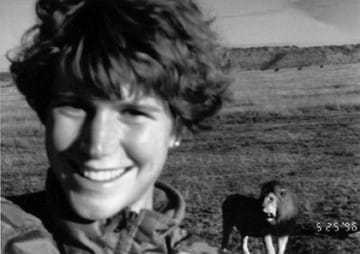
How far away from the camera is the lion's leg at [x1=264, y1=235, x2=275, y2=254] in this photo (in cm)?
207

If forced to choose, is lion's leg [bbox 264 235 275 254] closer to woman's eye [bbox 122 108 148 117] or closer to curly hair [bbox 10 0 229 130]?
curly hair [bbox 10 0 229 130]

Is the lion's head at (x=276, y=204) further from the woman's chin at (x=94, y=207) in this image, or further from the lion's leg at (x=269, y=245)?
the woman's chin at (x=94, y=207)

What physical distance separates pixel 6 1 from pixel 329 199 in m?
1.64

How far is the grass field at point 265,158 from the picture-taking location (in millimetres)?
2453

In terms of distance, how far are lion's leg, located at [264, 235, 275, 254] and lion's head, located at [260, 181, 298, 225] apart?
5cm

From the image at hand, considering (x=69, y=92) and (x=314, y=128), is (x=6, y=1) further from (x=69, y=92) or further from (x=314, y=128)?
(x=314, y=128)

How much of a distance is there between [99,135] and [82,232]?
10 centimetres

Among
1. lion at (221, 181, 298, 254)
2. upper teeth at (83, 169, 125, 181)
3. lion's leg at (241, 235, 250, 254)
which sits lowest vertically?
lion's leg at (241, 235, 250, 254)

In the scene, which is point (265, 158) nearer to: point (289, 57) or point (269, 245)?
point (269, 245)

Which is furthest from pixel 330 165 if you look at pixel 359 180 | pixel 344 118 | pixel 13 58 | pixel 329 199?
pixel 13 58

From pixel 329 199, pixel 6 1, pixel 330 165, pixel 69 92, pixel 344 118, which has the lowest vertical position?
pixel 344 118

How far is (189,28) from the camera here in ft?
2.57
